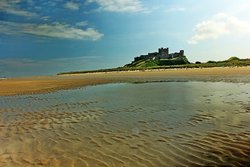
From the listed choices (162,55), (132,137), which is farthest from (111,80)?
(162,55)

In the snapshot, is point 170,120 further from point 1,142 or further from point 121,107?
point 1,142

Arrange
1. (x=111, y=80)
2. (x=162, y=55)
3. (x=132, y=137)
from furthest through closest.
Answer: (x=162, y=55) → (x=111, y=80) → (x=132, y=137)

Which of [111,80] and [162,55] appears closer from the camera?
[111,80]

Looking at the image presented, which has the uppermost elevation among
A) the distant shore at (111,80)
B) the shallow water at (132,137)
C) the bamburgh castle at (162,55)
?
the bamburgh castle at (162,55)

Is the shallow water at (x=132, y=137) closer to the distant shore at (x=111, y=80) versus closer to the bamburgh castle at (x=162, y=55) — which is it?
the distant shore at (x=111, y=80)

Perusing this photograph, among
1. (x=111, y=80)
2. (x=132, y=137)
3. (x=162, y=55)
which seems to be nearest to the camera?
(x=132, y=137)

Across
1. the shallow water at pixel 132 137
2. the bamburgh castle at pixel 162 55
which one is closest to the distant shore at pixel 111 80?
the shallow water at pixel 132 137

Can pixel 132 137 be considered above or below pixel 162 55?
below

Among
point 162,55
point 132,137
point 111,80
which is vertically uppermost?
point 162,55

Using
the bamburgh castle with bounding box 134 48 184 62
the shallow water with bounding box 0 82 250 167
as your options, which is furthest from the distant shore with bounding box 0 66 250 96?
the bamburgh castle with bounding box 134 48 184 62

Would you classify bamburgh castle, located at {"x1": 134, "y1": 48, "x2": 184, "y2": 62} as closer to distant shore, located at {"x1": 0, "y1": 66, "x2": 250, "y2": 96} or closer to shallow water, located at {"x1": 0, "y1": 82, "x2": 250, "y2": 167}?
distant shore, located at {"x1": 0, "y1": 66, "x2": 250, "y2": 96}

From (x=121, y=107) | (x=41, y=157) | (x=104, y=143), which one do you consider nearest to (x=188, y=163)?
(x=104, y=143)

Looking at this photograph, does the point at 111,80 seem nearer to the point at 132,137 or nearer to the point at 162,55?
the point at 132,137

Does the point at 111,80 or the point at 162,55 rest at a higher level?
the point at 162,55
